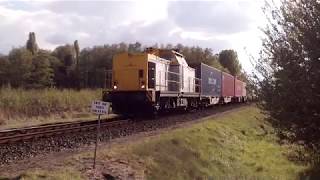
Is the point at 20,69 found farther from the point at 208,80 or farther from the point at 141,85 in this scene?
the point at 141,85

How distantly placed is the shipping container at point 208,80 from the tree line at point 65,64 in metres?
15.1

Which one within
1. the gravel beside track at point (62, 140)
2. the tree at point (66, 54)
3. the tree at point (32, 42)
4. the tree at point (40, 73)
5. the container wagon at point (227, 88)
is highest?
the tree at point (32, 42)

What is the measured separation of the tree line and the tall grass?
19.1 metres

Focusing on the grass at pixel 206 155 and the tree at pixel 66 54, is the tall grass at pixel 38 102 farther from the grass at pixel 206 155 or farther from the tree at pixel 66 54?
the tree at pixel 66 54

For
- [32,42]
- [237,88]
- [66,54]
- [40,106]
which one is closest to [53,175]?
[40,106]

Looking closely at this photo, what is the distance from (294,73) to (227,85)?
4378cm

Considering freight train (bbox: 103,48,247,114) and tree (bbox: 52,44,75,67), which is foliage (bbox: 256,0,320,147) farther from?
tree (bbox: 52,44,75,67)

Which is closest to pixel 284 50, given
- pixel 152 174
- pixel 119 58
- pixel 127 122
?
pixel 152 174

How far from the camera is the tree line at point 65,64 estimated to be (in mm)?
71188

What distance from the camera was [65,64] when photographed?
9144 cm

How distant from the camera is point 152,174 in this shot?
13.4 m

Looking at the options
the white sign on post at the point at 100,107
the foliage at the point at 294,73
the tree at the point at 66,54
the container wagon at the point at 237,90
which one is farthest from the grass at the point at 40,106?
the tree at the point at 66,54

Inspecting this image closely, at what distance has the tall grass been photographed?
30.3m

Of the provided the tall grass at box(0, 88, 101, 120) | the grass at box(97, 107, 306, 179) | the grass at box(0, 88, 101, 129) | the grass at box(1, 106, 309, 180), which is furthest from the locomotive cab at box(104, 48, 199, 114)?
the tall grass at box(0, 88, 101, 120)
